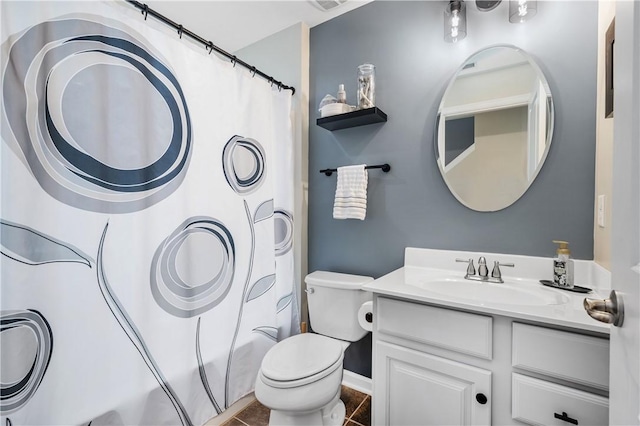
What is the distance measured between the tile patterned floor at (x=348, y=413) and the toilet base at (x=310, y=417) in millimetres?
57

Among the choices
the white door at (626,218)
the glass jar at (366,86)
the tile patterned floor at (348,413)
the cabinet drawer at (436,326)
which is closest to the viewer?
the white door at (626,218)

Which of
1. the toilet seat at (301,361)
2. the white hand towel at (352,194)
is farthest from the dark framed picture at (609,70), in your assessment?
the toilet seat at (301,361)

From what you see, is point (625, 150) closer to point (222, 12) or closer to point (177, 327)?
point (177, 327)

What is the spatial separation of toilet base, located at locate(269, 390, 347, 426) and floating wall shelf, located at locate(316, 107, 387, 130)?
56.0 inches

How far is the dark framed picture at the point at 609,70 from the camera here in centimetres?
98

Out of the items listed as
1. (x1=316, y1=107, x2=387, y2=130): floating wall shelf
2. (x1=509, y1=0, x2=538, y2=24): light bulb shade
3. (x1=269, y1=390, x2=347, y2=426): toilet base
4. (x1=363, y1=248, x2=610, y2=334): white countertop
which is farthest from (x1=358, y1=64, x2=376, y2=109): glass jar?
(x1=269, y1=390, x2=347, y2=426): toilet base

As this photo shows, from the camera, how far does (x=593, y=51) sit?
3.83 ft

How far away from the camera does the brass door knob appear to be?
497 millimetres

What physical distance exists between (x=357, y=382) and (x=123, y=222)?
61.4 inches

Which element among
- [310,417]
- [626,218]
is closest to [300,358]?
[310,417]

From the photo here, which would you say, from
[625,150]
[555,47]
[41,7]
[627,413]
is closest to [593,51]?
[555,47]

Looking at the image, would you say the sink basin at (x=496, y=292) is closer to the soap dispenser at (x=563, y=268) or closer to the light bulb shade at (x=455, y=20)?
the soap dispenser at (x=563, y=268)

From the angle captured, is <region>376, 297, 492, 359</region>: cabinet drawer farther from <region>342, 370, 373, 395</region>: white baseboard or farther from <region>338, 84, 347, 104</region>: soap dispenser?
<region>338, 84, 347, 104</region>: soap dispenser

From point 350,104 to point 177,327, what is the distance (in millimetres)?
1560
